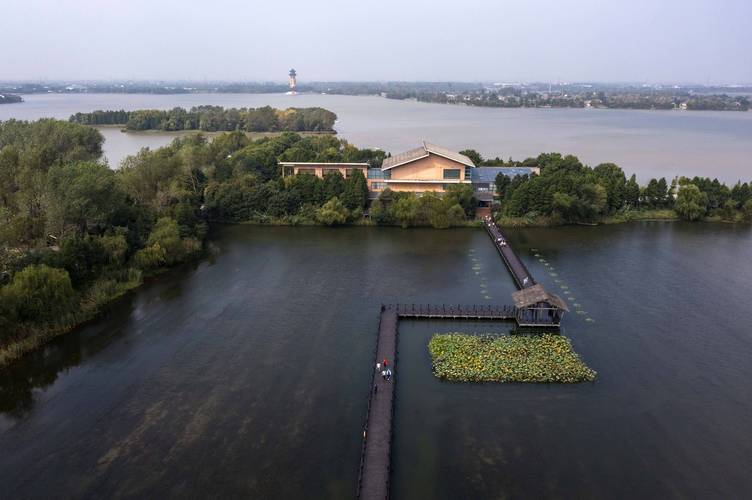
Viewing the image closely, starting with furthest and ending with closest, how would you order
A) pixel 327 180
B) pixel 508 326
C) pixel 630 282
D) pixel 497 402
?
1. pixel 327 180
2. pixel 630 282
3. pixel 508 326
4. pixel 497 402

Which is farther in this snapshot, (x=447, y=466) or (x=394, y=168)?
(x=394, y=168)

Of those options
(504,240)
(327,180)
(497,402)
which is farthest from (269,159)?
(497,402)

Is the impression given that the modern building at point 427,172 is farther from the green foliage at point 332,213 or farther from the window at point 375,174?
the green foliage at point 332,213

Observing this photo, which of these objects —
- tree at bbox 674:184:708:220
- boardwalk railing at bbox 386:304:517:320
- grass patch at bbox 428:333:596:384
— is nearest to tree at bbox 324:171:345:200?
boardwalk railing at bbox 386:304:517:320

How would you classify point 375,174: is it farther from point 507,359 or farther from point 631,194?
point 507,359

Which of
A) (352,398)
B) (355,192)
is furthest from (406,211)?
(352,398)

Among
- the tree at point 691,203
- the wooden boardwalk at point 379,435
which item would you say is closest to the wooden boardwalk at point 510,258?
the wooden boardwalk at point 379,435

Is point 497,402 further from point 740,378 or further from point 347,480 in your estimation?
point 740,378
